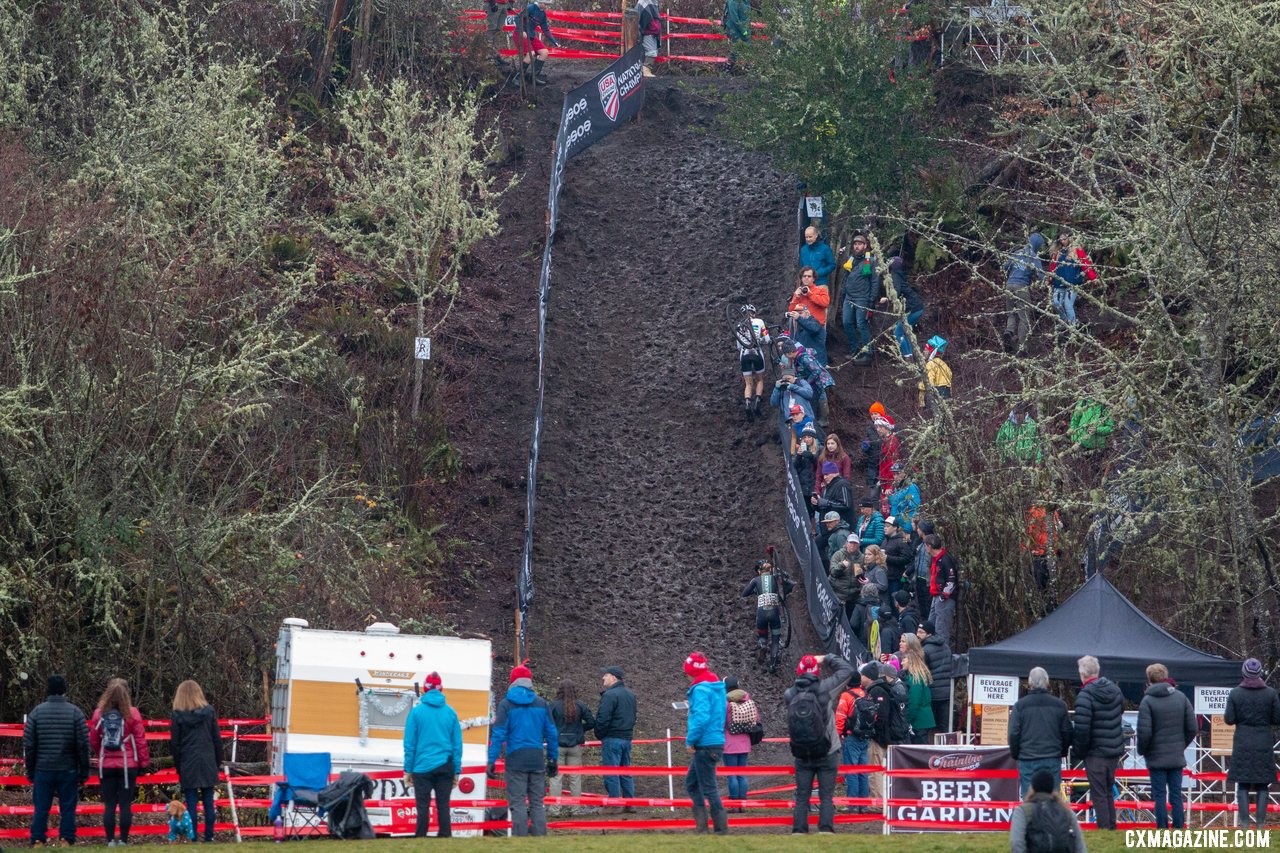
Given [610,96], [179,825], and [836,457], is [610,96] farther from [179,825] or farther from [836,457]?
[179,825]

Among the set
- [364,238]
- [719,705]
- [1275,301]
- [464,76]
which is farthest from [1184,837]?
[464,76]

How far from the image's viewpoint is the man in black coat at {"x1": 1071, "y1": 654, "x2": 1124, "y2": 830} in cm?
1437

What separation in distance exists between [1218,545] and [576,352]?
13539mm

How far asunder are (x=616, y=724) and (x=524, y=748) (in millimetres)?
2816

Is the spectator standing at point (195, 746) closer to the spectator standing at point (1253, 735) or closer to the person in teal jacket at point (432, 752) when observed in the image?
the person in teal jacket at point (432, 752)

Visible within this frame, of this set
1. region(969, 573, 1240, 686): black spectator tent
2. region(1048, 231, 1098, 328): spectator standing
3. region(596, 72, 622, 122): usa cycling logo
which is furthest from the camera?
region(596, 72, 622, 122): usa cycling logo

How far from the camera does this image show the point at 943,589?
65.7ft

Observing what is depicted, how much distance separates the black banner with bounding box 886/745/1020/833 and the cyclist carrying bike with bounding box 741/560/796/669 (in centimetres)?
733

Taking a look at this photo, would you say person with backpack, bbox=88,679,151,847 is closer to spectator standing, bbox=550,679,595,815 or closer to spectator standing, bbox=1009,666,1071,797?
spectator standing, bbox=550,679,595,815

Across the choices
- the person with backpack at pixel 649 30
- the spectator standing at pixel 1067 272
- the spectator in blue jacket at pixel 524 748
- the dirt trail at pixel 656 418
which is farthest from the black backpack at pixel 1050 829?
the person with backpack at pixel 649 30

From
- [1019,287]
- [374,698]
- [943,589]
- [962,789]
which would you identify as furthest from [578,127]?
[962,789]

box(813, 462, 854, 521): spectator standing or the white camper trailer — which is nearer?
the white camper trailer

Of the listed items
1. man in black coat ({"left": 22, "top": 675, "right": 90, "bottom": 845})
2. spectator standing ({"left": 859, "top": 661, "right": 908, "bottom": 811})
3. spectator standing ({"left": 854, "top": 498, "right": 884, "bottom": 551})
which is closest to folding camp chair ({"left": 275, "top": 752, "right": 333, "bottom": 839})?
man in black coat ({"left": 22, "top": 675, "right": 90, "bottom": 845})

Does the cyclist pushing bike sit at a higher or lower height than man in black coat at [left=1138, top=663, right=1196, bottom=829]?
higher
